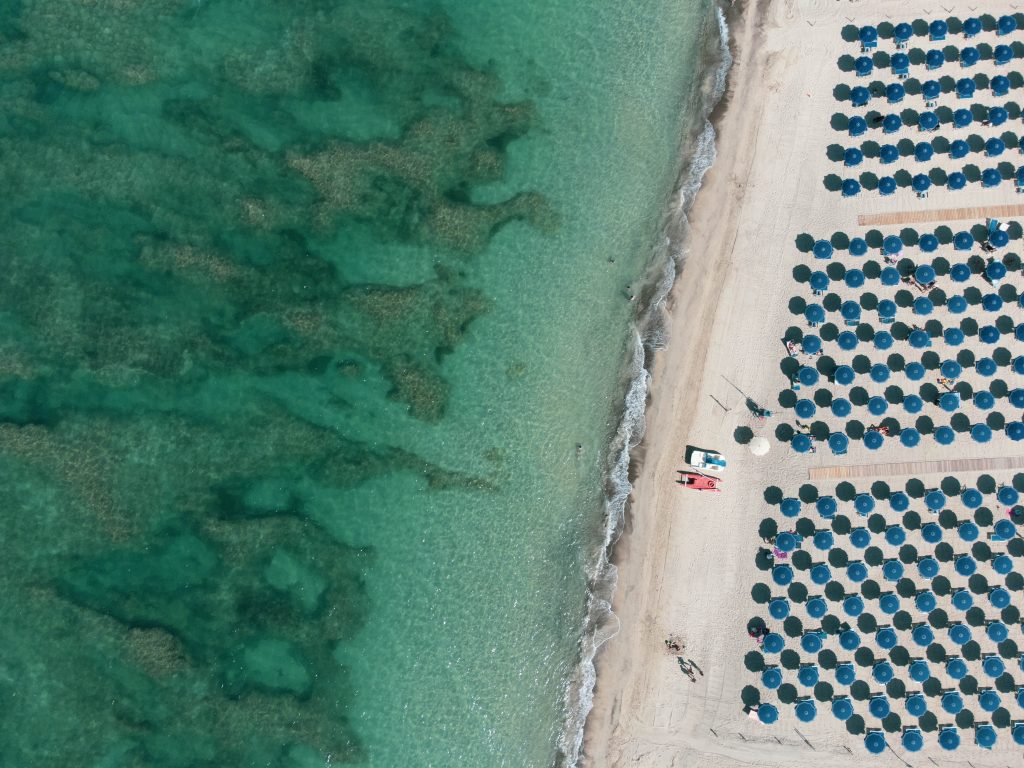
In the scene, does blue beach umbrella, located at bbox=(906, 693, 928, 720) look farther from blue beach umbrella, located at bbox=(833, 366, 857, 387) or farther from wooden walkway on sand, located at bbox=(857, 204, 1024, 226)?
wooden walkway on sand, located at bbox=(857, 204, 1024, 226)

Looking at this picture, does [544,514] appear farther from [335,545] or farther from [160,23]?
[160,23]

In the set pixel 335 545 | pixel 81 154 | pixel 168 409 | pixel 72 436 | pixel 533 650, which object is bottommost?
pixel 533 650

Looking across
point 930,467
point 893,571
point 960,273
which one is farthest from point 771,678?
point 960,273

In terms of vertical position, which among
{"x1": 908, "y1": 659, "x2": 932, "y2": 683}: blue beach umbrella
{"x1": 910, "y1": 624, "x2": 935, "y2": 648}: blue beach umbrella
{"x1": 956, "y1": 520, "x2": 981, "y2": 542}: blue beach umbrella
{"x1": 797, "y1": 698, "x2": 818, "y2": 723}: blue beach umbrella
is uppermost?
{"x1": 956, "y1": 520, "x2": 981, "y2": 542}: blue beach umbrella

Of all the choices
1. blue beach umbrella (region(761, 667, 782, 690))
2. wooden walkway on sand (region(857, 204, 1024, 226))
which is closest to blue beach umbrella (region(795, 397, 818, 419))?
wooden walkway on sand (region(857, 204, 1024, 226))

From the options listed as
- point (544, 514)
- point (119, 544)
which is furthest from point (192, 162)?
point (544, 514)

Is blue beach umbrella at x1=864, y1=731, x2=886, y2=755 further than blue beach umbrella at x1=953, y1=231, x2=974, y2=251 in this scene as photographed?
No

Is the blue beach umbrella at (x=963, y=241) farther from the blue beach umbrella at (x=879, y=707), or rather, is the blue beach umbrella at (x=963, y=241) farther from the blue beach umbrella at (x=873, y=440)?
the blue beach umbrella at (x=879, y=707)
